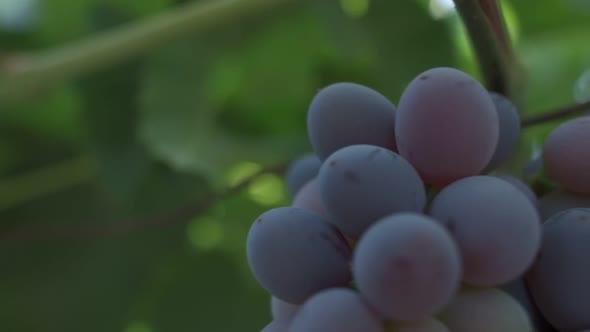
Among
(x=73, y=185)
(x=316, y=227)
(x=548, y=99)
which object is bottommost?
(x=548, y=99)

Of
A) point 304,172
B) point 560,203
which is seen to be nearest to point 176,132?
point 304,172

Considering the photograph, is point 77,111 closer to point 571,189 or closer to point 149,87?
point 149,87

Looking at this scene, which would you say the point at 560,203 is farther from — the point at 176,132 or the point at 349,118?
the point at 176,132

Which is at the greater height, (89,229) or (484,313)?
(484,313)

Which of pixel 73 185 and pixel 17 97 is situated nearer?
pixel 17 97

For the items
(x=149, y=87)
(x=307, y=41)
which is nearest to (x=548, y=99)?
(x=307, y=41)
